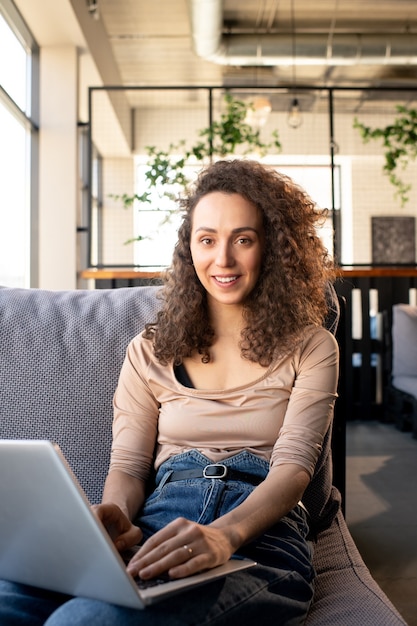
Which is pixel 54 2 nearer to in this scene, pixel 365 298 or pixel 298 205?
pixel 365 298

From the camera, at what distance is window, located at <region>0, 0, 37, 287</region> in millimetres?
5180

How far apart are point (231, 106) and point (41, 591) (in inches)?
196

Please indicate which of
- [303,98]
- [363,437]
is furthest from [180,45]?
[363,437]

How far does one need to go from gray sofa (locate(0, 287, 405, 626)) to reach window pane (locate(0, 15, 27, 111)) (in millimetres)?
3885

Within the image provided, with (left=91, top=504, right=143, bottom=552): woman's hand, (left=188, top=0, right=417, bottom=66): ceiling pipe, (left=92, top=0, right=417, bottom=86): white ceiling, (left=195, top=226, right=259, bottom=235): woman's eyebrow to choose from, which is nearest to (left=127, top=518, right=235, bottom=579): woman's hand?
(left=91, top=504, right=143, bottom=552): woman's hand

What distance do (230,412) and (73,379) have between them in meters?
0.38

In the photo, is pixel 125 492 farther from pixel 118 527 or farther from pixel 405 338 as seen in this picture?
pixel 405 338

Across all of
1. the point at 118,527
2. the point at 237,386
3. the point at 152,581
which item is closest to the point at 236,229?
the point at 237,386

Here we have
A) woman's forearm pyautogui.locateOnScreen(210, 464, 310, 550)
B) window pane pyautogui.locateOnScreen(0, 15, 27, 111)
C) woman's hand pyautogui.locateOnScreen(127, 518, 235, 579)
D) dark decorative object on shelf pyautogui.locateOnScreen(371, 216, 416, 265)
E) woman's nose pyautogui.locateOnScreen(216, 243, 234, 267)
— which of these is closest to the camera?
woman's hand pyautogui.locateOnScreen(127, 518, 235, 579)

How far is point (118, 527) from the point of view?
1.10 meters

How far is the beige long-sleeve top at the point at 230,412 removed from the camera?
1.25m

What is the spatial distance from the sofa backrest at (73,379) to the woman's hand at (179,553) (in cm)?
50

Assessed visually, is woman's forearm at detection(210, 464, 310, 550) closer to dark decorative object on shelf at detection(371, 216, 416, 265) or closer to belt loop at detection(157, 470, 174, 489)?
belt loop at detection(157, 470, 174, 489)

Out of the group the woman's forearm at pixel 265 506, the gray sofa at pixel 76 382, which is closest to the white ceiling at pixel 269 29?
the gray sofa at pixel 76 382
